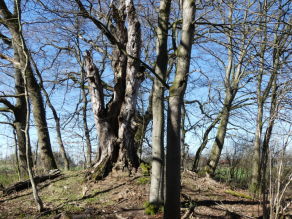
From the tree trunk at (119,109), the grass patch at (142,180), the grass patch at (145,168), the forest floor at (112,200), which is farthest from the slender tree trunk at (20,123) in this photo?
the grass patch at (142,180)

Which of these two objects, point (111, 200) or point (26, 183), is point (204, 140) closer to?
point (111, 200)

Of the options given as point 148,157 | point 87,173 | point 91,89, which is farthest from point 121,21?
point 148,157

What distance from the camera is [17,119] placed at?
9086 millimetres

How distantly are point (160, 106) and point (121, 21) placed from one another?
3.48 meters

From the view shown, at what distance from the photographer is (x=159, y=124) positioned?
5004mm

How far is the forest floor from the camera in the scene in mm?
4992

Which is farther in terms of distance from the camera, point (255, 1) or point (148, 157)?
point (148, 157)

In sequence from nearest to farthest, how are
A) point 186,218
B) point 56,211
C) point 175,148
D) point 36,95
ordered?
1. point 175,148
2. point 186,218
3. point 56,211
4. point 36,95

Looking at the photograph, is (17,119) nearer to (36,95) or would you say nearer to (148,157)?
(36,95)

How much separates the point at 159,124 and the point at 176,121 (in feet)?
2.89

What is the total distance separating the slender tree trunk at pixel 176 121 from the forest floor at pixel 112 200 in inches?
34.7

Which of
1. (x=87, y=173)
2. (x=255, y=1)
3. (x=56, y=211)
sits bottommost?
(x=56, y=211)

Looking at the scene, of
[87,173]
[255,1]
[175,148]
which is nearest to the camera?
[175,148]

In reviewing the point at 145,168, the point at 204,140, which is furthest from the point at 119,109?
the point at 204,140
